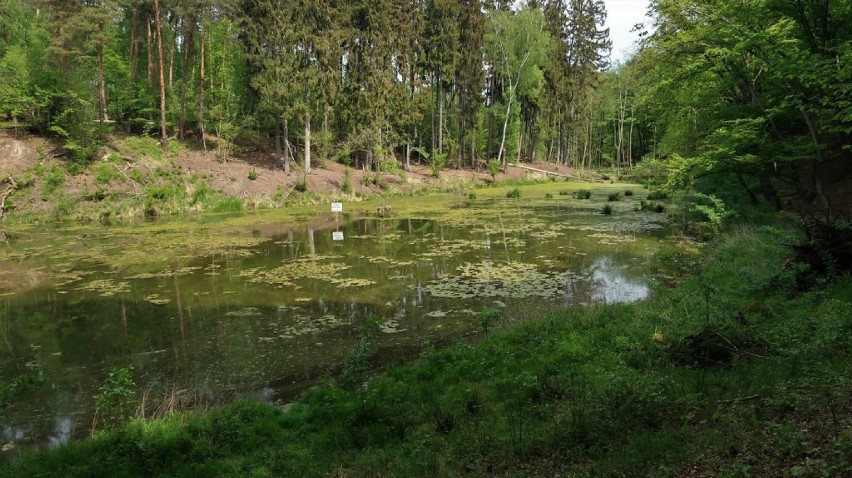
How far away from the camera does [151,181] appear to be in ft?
93.1

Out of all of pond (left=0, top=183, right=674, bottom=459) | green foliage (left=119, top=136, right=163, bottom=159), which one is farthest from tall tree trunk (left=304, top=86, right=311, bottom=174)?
pond (left=0, top=183, right=674, bottom=459)

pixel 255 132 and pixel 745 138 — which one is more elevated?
pixel 255 132

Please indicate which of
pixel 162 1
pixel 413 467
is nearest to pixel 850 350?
pixel 413 467

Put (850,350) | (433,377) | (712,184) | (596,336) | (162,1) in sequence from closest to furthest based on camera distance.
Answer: (850,350)
(433,377)
(596,336)
(712,184)
(162,1)

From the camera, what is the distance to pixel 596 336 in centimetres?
754

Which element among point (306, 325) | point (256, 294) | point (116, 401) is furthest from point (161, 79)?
point (116, 401)

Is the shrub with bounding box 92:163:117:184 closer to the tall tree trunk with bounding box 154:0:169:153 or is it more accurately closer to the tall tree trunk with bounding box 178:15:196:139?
the tall tree trunk with bounding box 154:0:169:153

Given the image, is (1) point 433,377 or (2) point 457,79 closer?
(1) point 433,377

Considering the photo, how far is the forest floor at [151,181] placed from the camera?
2523 centimetres

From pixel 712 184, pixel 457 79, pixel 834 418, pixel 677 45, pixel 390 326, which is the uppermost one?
pixel 457 79

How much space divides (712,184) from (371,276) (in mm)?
15942

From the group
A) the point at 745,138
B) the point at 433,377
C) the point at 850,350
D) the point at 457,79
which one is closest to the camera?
the point at 850,350

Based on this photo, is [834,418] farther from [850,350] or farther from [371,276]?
[371,276]

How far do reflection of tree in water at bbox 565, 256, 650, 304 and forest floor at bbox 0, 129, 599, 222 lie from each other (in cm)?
2211
